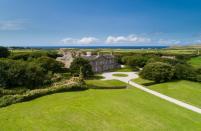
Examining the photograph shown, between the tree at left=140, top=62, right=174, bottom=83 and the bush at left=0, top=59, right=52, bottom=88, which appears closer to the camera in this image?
the bush at left=0, top=59, right=52, bottom=88

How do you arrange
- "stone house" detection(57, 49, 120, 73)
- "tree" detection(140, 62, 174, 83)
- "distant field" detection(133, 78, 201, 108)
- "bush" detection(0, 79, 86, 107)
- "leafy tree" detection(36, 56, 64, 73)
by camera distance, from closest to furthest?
"bush" detection(0, 79, 86, 107)
"distant field" detection(133, 78, 201, 108)
"tree" detection(140, 62, 174, 83)
"leafy tree" detection(36, 56, 64, 73)
"stone house" detection(57, 49, 120, 73)

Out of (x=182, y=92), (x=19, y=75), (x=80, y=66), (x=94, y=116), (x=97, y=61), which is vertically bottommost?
(x=182, y=92)

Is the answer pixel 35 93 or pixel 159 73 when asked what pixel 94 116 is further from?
pixel 159 73

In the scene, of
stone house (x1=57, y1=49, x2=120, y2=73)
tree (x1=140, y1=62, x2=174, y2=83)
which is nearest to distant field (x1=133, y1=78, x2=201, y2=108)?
tree (x1=140, y1=62, x2=174, y2=83)

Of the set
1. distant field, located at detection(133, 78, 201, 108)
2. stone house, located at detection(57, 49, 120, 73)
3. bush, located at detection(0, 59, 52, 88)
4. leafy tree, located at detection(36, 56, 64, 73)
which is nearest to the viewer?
bush, located at detection(0, 59, 52, 88)

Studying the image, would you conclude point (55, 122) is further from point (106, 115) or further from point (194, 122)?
point (194, 122)

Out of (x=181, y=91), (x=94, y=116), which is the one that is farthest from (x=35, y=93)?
(x=181, y=91)

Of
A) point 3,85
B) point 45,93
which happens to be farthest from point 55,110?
point 3,85

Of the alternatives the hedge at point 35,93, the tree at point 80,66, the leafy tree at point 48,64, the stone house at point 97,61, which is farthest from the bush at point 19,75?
the stone house at point 97,61

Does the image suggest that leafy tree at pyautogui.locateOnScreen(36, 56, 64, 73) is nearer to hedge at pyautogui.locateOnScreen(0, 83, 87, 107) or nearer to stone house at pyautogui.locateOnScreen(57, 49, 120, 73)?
stone house at pyautogui.locateOnScreen(57, 49, 120, 73)
